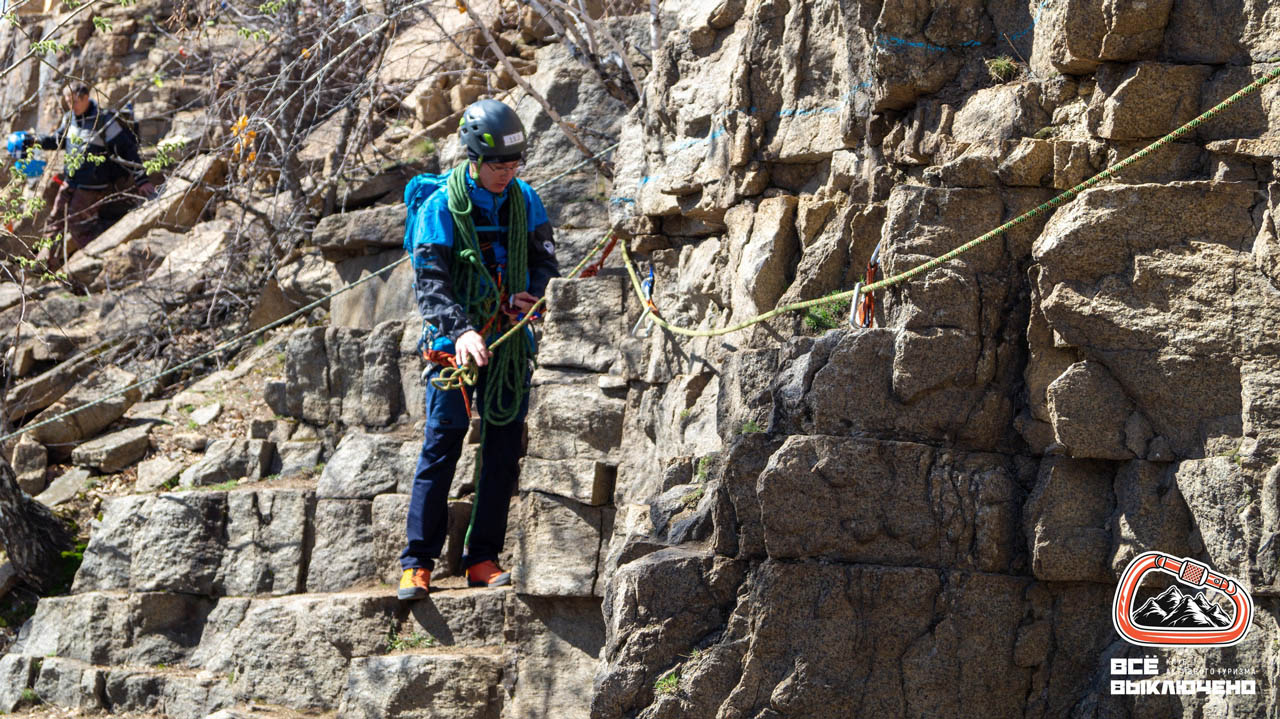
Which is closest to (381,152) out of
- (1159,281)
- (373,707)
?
(373,707)

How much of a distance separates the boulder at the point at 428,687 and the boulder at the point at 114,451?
369 cm

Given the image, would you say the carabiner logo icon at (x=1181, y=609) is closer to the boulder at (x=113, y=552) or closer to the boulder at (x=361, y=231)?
the boulder at (x=361, y=231)

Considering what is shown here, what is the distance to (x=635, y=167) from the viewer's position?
6820mm

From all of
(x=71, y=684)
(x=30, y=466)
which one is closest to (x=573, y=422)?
(x=71, y=684)

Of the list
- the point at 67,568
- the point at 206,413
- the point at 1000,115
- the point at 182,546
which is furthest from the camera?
the point at 206,413

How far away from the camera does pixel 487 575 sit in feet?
21.3

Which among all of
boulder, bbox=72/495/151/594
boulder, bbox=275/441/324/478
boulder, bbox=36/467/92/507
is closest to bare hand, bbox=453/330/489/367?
boulder, bbox=275/441/324/478

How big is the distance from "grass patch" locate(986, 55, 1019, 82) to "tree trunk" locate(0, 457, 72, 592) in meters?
6.42

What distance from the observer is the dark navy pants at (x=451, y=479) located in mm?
6324

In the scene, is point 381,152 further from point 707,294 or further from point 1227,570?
point 1227,570

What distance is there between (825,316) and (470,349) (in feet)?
5.90

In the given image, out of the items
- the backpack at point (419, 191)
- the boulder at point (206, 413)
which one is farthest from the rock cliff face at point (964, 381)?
the boulder at point (206, 413)

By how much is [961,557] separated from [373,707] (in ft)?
10.0

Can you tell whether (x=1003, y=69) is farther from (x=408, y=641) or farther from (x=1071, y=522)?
(x=408, y=641)
